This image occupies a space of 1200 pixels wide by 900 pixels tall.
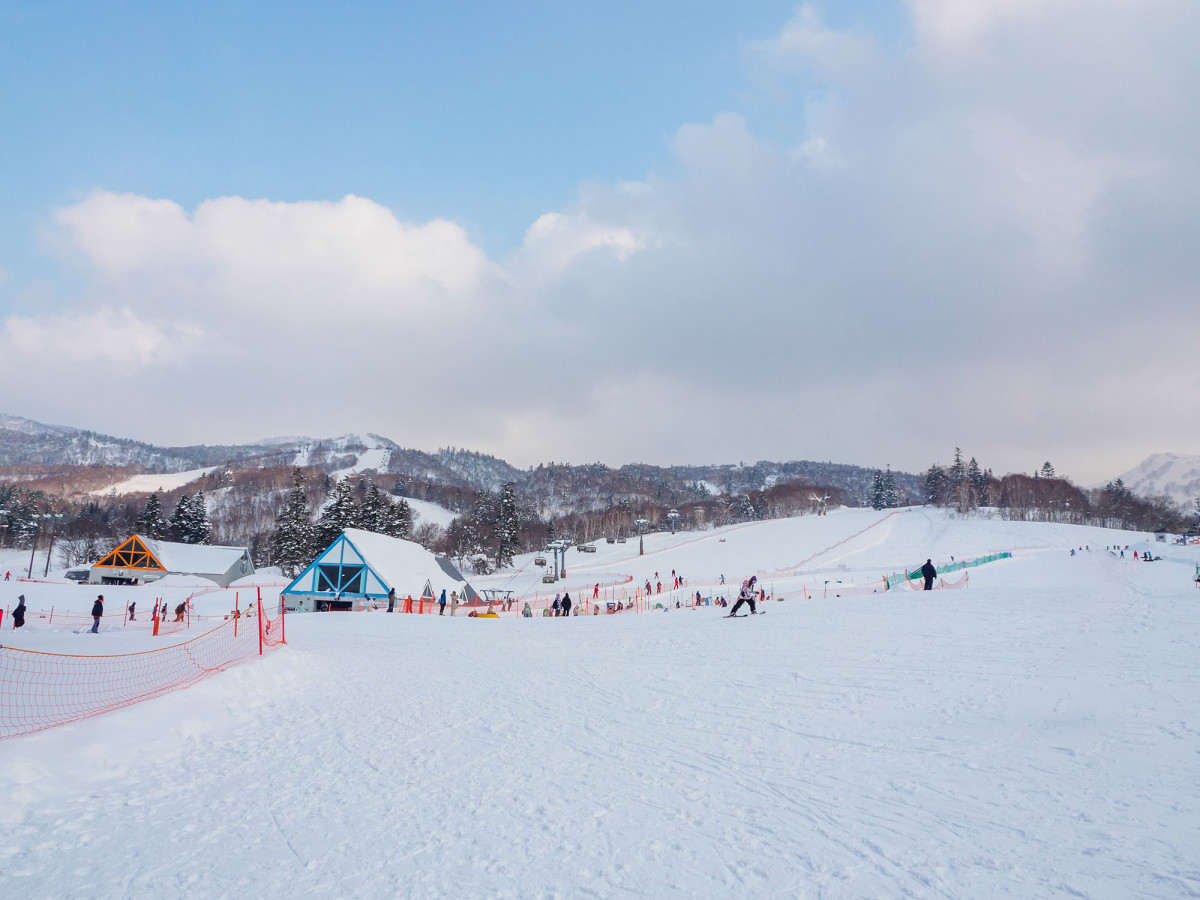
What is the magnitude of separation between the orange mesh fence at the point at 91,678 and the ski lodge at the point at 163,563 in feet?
153

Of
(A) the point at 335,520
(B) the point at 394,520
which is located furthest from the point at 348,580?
(B) the point at 394,520

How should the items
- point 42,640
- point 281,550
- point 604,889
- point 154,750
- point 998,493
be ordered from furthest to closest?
point 998,493, point 281,550, point 42,640, point 154,750, point 604,889

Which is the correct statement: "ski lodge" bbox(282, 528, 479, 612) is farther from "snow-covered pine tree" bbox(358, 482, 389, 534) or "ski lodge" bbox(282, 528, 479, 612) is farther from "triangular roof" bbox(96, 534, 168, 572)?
"snow-covered pine tree" bbox(358, 482, 389, 534)

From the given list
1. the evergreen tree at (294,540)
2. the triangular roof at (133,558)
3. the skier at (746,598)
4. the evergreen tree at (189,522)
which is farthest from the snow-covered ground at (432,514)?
the skier at (746,598)

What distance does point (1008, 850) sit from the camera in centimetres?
454

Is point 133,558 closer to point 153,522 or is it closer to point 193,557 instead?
point 193,557

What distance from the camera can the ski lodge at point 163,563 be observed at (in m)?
53.8

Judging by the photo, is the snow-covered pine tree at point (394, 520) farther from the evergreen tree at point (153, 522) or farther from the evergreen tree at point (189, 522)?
the evergreen tree at point (153, 522)

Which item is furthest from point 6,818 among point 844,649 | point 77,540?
point 77,540

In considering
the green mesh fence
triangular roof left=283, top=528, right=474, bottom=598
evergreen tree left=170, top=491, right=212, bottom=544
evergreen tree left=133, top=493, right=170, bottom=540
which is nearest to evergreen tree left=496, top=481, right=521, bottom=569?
evergreen tree left=170, top=491, right=212, bottom=544

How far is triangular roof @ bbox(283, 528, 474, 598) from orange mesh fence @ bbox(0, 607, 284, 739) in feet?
64.7

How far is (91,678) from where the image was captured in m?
12.8

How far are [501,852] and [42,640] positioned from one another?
1994 cm

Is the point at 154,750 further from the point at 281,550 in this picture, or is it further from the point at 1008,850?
the point at 281,550
